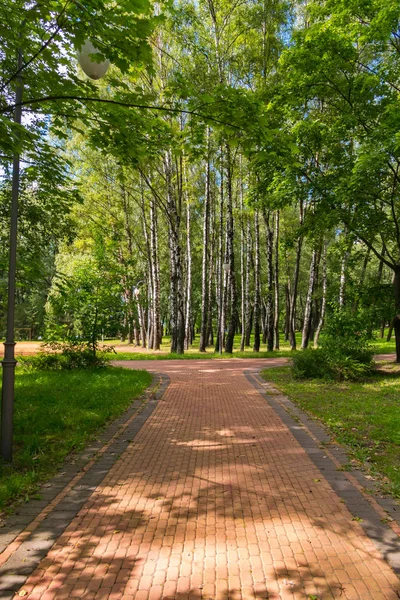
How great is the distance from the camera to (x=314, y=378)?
1129 cm

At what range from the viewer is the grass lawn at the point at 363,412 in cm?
503

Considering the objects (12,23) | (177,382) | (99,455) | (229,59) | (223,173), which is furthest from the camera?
(223,173)

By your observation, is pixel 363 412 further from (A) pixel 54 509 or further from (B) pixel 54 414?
(A) pixel 54 509

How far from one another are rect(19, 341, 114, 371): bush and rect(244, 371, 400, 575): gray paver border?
610 centimetres

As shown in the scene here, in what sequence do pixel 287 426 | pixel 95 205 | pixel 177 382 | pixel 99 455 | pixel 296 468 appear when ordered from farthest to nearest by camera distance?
pixel 95 205, pixel 177 382, pixel 287 426, pixel 99 455, pixel 296 468

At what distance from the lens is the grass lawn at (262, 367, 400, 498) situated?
5027mm

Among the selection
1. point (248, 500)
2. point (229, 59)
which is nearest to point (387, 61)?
point (229, 59)

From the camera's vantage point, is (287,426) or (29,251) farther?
(29,251)

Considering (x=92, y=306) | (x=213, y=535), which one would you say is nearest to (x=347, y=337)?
(x=92, y=306)

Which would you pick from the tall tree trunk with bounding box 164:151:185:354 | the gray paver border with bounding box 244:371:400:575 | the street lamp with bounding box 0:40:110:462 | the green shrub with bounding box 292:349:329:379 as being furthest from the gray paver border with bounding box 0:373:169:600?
the tall tree trunk with bounding box 164:151:185:354

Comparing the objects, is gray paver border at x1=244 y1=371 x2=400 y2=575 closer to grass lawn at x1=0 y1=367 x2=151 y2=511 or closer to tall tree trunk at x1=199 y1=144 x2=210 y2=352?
grass lawn at x1=0 y1=367 x2=151 y2=511

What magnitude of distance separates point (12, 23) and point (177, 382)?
29.0 ft

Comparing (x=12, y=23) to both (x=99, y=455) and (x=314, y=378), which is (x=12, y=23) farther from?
(x=314, y=378)

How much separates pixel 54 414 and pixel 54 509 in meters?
3.18
